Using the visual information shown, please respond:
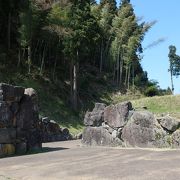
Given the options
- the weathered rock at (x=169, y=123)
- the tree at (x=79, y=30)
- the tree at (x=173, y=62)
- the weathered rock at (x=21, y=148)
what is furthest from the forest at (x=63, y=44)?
the weathered rock at (x=169, y=123)

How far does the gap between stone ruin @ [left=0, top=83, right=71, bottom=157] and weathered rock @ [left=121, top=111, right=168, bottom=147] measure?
2768 millimetres

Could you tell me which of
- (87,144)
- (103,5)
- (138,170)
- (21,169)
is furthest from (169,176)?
(103,5)

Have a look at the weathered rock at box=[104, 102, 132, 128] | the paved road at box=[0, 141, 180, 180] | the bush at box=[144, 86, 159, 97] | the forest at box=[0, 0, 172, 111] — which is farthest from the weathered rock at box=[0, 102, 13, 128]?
the bush at box=[144, 86, 159, 97]

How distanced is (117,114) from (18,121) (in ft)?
9.50

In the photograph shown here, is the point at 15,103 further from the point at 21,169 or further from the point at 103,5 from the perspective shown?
the point at 103,5

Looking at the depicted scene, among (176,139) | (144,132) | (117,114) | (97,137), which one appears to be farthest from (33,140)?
(176,139)

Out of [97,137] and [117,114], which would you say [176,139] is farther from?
[97,137]

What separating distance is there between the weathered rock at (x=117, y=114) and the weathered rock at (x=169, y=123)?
144 centimetres

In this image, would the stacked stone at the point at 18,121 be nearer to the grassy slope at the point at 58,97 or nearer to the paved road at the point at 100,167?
the paved road at the point at 100,167

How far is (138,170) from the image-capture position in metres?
7.08

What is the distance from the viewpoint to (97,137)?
43.8ft

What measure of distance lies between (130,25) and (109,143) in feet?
94.3

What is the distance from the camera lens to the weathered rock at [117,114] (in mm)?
12281

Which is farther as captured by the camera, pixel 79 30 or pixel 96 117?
pixel 79 30
